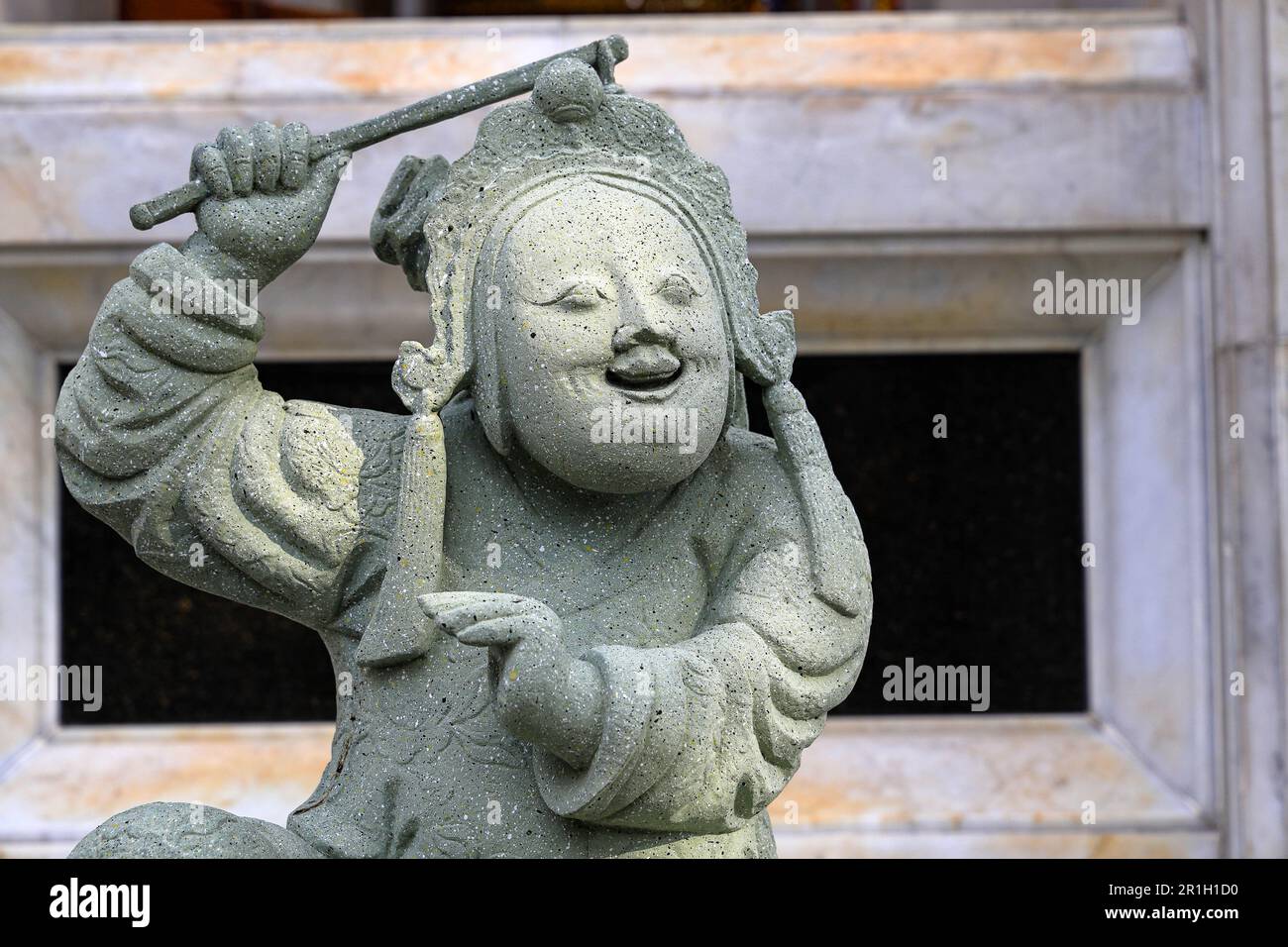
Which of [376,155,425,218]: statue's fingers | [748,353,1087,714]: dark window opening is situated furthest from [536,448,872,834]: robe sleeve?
[748,353,1087,714]: dark window opening

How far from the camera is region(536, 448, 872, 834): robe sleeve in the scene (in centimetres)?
243

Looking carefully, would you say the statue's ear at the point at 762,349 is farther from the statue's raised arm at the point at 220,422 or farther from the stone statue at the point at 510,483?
the statue's raised arm at the point at 220,422

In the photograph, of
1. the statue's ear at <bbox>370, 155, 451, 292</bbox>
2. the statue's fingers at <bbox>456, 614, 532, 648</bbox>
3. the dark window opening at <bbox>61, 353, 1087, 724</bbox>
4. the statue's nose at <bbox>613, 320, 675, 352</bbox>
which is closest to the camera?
the statue's fingers at <bbox>456, 614, 532, 648</bbox>

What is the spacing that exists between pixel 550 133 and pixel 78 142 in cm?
185

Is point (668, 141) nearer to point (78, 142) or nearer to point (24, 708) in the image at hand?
point (78, 142)

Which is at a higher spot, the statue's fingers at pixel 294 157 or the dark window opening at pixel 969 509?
the statue's fingers at pixel 294 157

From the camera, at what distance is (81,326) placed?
4.30 m

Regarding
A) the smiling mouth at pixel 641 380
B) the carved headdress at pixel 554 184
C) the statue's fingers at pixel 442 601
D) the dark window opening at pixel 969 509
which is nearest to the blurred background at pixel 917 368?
the dark window opening at pixel 969 509

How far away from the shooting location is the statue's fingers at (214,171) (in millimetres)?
2707

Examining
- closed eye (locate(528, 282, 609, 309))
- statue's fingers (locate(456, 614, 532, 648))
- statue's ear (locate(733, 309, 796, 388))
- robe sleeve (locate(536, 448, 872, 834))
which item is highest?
closed eye (locate(528, 282, 609, 309))

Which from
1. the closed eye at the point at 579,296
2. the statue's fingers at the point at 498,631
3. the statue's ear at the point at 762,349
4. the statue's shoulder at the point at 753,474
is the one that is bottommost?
Answer: the statue's fingers at the point at 498,631

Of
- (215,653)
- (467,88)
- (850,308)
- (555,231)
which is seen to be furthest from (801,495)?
(215,653)

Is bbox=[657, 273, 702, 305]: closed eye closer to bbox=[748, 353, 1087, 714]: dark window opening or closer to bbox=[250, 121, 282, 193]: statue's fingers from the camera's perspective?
bbox=[250, 121, 282, 193]: statue's fingers

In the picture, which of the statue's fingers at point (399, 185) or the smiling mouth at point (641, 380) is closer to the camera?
the smiling mouth at point (641, 380)
